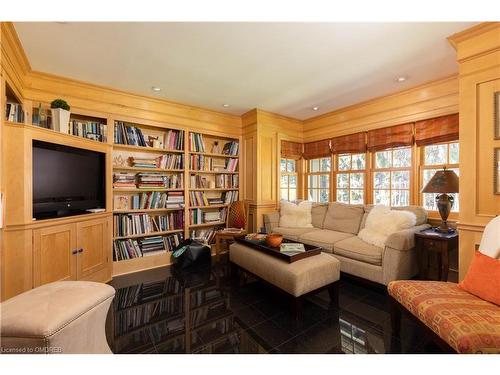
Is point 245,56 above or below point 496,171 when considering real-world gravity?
above

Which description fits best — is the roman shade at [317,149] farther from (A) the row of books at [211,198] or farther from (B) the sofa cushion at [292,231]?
(A) the row of books at [211,198]

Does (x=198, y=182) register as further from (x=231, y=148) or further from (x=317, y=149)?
(x=317, y=149)

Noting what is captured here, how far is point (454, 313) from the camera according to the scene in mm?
1278

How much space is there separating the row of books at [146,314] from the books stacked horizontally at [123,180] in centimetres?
165

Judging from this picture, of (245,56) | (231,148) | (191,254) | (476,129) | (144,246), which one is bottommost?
(191,254)

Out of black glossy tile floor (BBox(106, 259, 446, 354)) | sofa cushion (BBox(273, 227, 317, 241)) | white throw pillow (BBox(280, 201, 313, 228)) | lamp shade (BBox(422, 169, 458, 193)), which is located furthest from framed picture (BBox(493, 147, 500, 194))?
white throw pillow (BBox(280, 201, 313, 228))

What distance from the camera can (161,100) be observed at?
3.35 m

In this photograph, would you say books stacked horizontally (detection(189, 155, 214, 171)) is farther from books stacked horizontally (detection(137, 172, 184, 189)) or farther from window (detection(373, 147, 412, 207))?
window (detection(373, 147, 412, 207))

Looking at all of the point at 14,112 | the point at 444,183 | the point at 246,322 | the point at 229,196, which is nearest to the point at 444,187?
the point at 444,183

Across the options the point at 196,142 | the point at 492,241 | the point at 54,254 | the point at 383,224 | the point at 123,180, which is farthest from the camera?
the point at 196,142

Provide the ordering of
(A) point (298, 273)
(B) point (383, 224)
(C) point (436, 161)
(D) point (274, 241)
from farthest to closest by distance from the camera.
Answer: (C) point (436, 161)
(B) point (383, 224)
(D) point (274, 241)
(A) point (298, 273)

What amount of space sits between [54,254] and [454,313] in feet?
10.5

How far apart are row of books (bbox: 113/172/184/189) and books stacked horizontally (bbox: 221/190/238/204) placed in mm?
836
